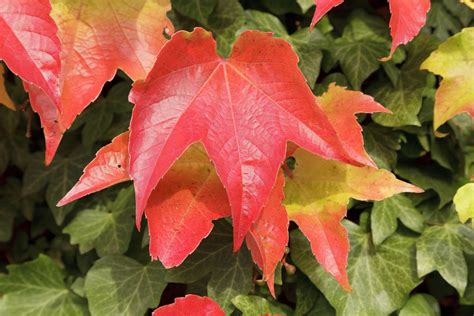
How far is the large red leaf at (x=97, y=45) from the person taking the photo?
27.7 inches

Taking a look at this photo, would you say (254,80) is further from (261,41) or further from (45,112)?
(45,112)

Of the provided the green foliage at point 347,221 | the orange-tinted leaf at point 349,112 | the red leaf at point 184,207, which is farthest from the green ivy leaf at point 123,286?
the orange-tinted leaf at point 349,112

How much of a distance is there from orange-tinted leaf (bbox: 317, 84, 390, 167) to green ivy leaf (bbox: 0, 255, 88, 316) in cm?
51

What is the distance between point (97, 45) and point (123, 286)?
0.37m

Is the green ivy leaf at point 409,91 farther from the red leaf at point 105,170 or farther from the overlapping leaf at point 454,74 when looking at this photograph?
the red leaf at point 105,170

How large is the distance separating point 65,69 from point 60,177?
1.20ft

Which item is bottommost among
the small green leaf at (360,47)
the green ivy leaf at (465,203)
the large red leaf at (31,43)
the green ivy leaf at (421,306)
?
the green ivy leaf at (421,306)

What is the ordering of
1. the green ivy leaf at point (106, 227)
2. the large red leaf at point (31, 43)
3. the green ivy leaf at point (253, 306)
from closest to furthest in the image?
1. the large red leaf at point (31, 43)
2. the green ivy leaf at point (253, 306)
3. the green ivy leaf at point (106, 227)

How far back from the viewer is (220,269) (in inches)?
34.3


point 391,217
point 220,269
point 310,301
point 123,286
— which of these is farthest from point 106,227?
point 391,217

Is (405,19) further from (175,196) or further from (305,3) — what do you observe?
(175,196)

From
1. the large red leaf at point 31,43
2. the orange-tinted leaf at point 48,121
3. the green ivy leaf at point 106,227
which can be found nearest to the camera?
the large red leaf at point 31,43

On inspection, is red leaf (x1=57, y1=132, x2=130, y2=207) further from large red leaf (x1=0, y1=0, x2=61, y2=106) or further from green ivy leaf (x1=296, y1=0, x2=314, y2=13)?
green ivy leaf (x1=296, y1=0, x2=314, y2=13)

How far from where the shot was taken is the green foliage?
87 cm
